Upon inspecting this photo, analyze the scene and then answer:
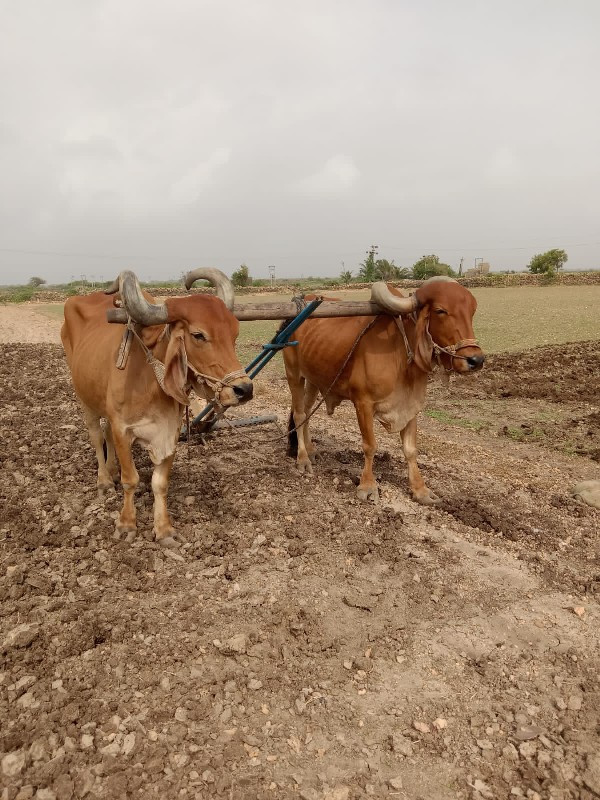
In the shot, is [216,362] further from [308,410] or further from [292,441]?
[308,410]

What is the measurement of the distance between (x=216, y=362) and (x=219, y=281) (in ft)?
2.35

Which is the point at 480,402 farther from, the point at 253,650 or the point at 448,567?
the point at 253,650

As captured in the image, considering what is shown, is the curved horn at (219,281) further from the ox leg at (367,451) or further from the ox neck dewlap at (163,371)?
the ox leg at (367,451)

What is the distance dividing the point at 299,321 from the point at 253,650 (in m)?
3.02

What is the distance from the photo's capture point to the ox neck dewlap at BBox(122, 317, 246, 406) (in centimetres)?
409

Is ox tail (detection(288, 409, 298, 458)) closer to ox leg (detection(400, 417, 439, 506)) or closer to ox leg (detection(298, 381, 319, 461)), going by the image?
ox leg (detection(298, 381, 319, 461))

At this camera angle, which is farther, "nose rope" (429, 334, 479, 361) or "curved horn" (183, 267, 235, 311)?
"nose rope" (429, 334, 479, 361)

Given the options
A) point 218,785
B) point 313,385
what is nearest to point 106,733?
point 218,785

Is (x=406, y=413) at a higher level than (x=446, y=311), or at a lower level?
lower

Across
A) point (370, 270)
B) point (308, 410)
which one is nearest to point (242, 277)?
point (370, 270)

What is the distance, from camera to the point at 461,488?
618 cm

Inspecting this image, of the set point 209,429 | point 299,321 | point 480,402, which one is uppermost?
point 299,321

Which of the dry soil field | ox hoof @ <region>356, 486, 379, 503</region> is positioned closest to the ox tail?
the dry soil field

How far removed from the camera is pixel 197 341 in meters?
→ 4.19
